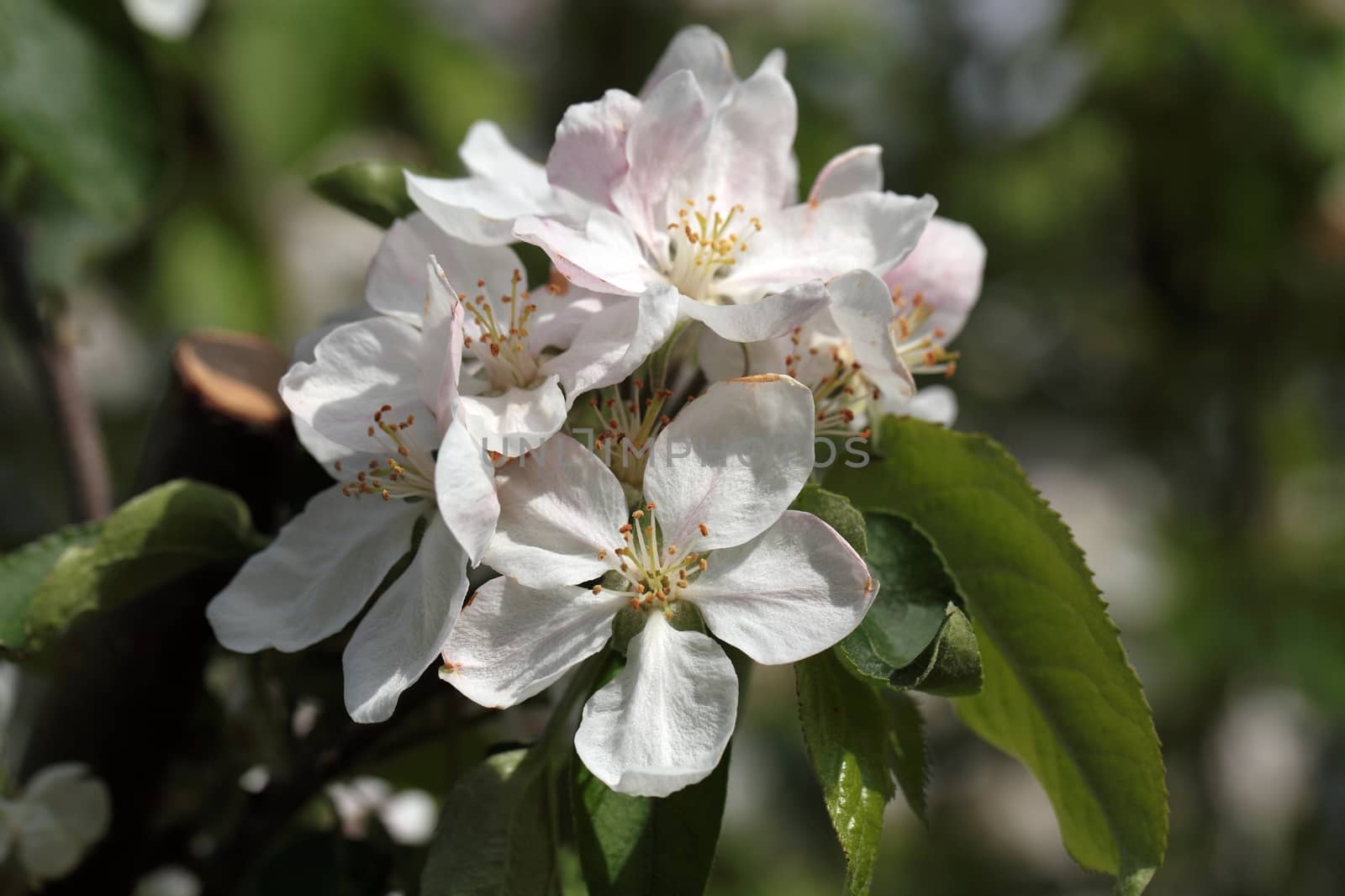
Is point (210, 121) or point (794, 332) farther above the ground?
point (794, 332)

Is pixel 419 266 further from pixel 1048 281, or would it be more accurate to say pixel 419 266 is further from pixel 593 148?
pixel 1048 281

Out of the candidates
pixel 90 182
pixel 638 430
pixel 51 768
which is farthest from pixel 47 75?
pixel 638 430

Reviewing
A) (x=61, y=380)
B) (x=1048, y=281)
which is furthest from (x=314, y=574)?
(x=1048, y=281)

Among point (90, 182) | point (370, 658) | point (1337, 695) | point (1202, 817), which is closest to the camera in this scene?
point (370, 658)

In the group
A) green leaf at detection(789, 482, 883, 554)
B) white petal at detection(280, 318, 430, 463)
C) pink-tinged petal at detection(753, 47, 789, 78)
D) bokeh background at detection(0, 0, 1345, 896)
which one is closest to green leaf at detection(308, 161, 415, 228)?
white petal at detection(280, 318, 430, 463)

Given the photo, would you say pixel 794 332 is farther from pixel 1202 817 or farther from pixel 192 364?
pixel 1202 817

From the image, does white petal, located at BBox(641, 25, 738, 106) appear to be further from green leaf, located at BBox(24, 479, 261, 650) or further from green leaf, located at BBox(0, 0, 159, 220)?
green leaf, located at BBox(0, 0, 159, 220)

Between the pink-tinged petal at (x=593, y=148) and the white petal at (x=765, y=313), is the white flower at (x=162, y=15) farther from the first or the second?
the white petal at (x=765, y=313)

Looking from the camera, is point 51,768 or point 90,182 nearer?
point 51,768
